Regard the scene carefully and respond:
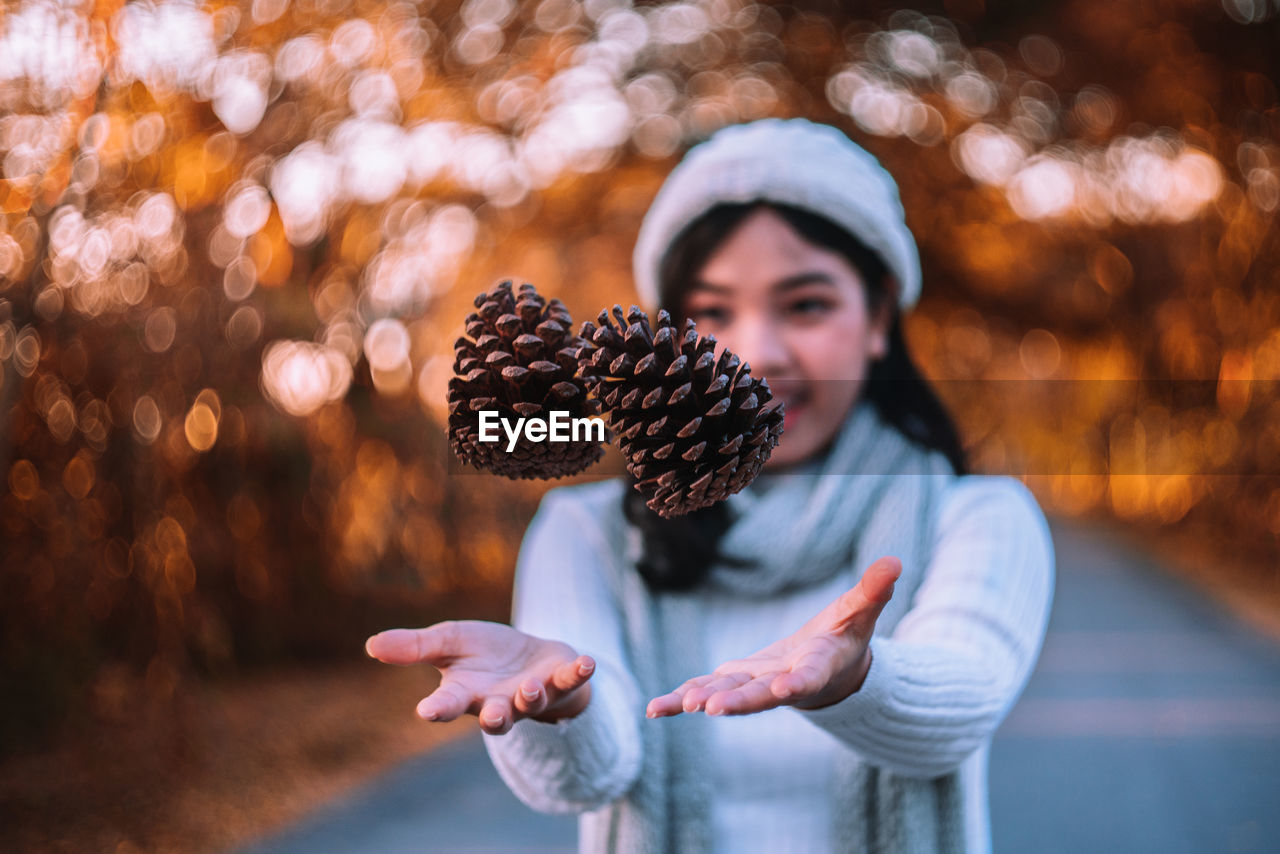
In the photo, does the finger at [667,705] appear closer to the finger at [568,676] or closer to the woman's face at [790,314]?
the finger at [568,676]

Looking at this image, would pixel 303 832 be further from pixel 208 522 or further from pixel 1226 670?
pixel 1226 670

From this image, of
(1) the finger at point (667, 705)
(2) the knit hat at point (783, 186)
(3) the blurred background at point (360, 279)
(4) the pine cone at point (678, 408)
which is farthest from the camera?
(3) the blurred background at point (360, 279)

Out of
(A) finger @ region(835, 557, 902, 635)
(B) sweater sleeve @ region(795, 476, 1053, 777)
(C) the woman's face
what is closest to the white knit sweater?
(B) sweater sleeve @ region(795, 476, 1053, 777)

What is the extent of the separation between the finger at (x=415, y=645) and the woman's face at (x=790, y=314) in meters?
0.29

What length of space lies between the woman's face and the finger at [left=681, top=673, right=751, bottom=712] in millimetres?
242

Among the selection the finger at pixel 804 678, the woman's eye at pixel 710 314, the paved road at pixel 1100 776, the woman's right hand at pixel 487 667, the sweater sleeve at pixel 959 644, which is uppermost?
the woman's eye at pixel 710 314

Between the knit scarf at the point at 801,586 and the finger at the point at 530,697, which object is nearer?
the finger at the point at 530,697

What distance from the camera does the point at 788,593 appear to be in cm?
104

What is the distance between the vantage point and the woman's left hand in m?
0.47

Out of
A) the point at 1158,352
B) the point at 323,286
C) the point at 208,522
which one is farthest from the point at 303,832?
the point at 1158,352

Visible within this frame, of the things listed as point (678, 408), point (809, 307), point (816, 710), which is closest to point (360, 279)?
point (809, 307)

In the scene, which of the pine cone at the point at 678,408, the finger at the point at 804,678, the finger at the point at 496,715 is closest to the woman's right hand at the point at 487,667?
the finger at the point at 496,715

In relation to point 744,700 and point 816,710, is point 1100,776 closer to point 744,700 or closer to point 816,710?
point 816,710

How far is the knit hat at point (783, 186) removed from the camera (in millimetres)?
806
